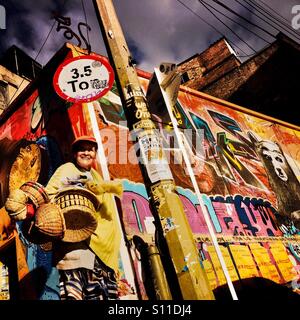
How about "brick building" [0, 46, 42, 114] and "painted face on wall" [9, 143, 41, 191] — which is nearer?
"painted face on wall" [9, 143, 41, 191]

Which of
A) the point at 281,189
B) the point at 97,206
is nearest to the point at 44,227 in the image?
the point at 97,206

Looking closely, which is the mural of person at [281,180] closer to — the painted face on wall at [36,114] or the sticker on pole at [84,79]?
the sticker on pole at [84,79]

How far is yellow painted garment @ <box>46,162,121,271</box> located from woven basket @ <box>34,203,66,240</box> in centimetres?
79

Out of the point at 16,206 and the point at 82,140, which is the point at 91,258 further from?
the point at 82,140

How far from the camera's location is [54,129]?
6.53m

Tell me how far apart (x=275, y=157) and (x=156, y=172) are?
27.6 ft

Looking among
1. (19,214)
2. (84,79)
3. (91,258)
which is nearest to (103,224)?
(91,258)

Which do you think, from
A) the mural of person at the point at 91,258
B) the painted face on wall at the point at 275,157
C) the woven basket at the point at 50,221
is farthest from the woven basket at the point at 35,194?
the painted face on wall at the point at 275,157

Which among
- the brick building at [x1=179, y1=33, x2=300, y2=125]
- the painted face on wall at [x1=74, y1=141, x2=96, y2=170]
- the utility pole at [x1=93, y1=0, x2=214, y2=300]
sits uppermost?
the brick building at [x1=179, y1=33, x2=300, y2=125]

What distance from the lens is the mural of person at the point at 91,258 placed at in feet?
15.0

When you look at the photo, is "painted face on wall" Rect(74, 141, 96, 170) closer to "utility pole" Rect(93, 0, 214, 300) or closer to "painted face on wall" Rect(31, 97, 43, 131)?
"painted face on wall" Rect(31, 97, 43, 131)

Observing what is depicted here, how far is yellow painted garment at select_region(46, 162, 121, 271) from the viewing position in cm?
482

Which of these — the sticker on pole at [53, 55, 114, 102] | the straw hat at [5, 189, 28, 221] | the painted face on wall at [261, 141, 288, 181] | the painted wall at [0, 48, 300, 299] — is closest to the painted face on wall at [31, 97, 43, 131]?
the painted wall at [0, 48, 300, 299]

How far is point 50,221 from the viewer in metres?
3.99
